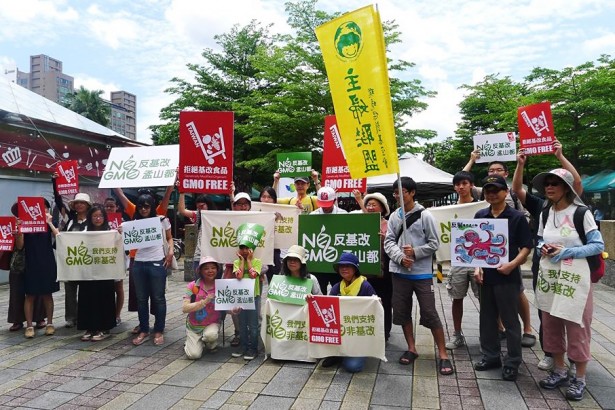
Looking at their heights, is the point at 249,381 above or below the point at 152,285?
below

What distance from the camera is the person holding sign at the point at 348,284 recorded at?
453cm

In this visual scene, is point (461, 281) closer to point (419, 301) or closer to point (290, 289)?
point (419, 301)

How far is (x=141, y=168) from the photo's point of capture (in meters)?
6.40

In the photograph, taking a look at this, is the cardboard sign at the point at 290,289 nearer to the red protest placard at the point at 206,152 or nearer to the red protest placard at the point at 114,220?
the red protest placard at the point at 206,152

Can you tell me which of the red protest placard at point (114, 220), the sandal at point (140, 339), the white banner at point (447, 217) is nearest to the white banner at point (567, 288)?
the white banner at point (447, 217)

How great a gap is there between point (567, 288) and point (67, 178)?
257 inches

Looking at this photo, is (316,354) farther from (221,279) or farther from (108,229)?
(108,229)

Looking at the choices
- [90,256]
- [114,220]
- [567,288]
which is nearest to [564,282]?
[567,288]

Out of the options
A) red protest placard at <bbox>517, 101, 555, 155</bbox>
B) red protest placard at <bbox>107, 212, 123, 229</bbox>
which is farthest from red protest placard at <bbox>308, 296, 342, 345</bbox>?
red protest placard at <bbox>107, 212, 123, 229</bbox>

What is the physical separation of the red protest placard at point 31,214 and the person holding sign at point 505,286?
5.41m

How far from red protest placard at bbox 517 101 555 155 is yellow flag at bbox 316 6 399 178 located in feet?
8.38

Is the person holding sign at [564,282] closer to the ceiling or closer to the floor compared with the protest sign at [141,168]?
closer to the floor

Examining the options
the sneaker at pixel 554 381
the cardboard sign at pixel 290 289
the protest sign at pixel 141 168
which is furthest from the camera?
the protest sign at pixel 141 168

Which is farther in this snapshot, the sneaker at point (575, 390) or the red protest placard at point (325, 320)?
the red protest placard at point (325, 320)
